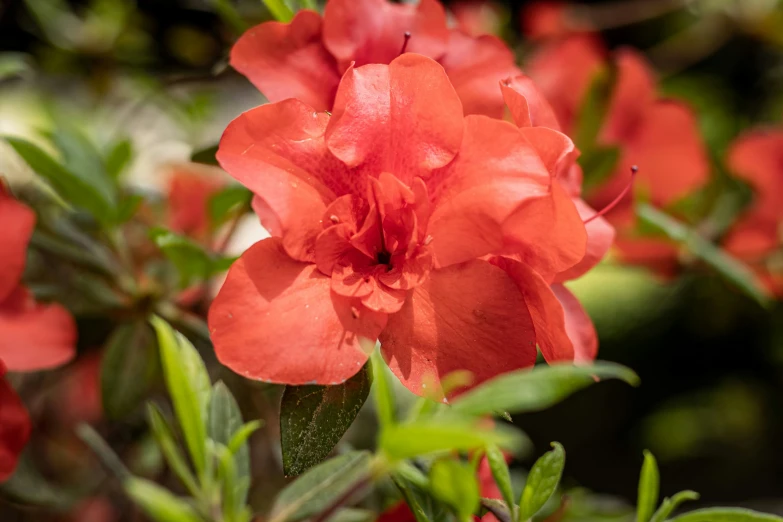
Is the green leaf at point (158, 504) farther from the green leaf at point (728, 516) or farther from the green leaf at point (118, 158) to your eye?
the green leaf at point (118, 158)

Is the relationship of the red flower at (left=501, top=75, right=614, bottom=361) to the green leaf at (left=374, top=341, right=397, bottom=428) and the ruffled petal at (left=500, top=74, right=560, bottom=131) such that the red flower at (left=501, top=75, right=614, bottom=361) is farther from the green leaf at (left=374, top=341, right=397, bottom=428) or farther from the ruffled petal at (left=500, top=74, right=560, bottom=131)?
the green leaf at (left=374, top=341, right=397, bottom=428)

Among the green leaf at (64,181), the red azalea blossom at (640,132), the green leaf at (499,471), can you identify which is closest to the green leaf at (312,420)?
the green leaf at (499,471)

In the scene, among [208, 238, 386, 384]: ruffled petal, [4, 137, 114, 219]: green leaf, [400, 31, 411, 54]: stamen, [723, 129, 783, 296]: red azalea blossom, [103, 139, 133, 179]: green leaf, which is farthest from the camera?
[723, 129, 783, 296]: red azalea blossom

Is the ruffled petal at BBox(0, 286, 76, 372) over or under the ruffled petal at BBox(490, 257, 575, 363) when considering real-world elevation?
under

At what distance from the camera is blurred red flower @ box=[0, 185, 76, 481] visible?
22.6 inches

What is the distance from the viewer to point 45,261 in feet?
3.20

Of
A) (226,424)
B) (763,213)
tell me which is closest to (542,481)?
(226,424)

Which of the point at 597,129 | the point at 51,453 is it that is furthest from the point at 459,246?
the point at 51,453

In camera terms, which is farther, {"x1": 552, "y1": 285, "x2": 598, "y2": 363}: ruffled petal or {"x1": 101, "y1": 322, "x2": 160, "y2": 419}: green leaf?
{"x1": 101, "y1": 322, "x2": 160, "y2": 419}: green leaf

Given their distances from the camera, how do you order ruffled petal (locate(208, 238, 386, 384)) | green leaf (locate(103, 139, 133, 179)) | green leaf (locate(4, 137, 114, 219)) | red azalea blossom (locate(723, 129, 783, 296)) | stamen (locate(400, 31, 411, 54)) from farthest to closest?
1. red azalea blossom (locate(723, 129, 783, 296))
2. green leaf (locate(103, 139, 133, 179))
3. green leaf (locate(4, 137, 114, 219))
4. stamen (locate(400, 31, 411, 54))
5. ruffled petal (locate(208, 238, 386, 384))

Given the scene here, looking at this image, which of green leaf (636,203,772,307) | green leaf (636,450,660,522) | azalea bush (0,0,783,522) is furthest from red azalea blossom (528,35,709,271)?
green leaf (636,450,660,522)

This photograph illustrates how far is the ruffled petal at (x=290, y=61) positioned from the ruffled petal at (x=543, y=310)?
0.69ft

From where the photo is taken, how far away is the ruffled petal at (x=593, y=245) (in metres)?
0.54

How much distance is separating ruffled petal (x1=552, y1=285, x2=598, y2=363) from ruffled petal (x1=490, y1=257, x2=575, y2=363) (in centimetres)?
6
